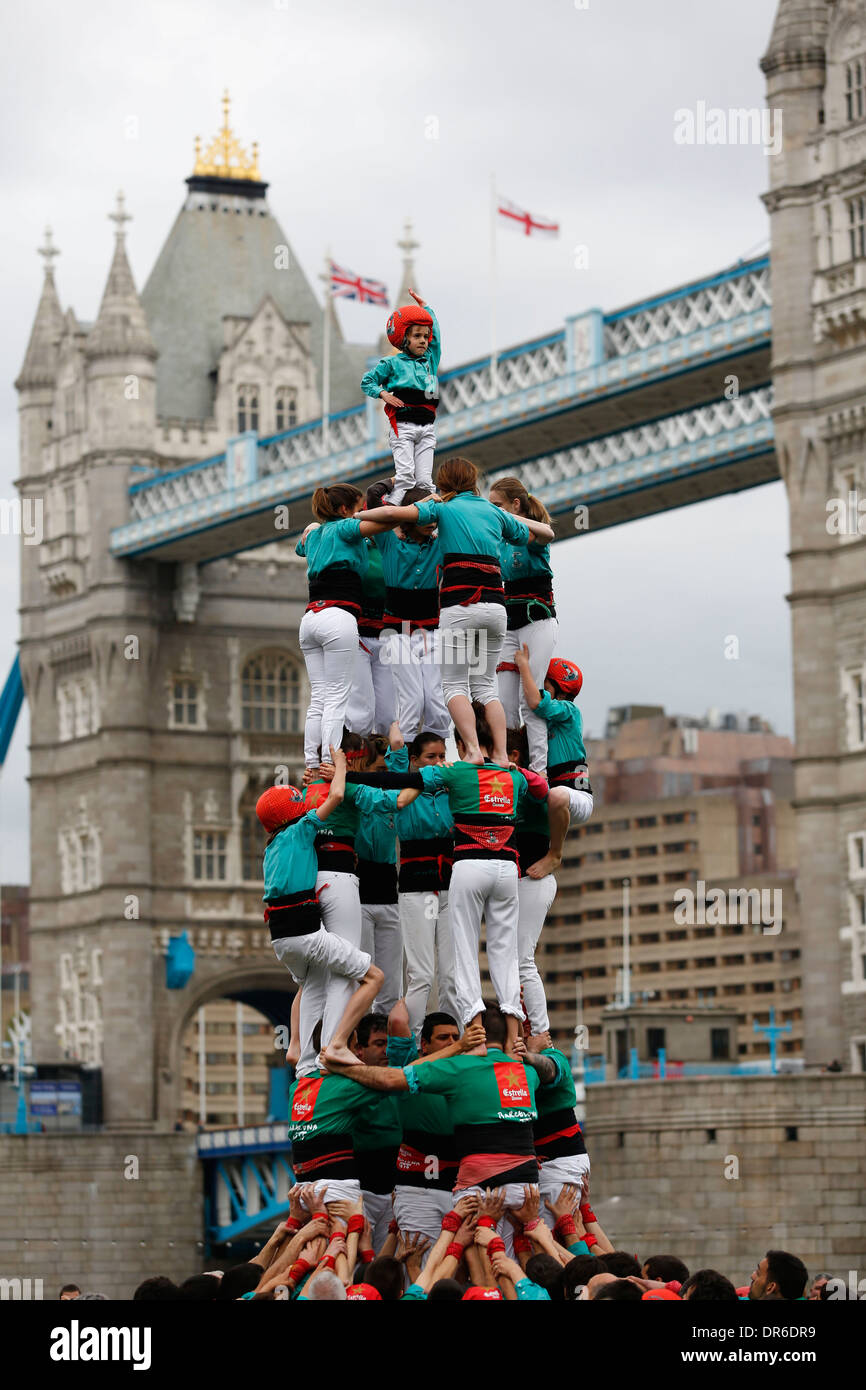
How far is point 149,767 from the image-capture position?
265 ft

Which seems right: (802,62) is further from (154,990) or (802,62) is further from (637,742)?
(637,742)

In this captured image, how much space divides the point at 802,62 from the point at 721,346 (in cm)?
633

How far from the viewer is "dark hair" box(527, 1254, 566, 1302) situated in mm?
18953

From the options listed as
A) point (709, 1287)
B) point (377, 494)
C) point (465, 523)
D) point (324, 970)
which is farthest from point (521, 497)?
point (709, 1287)

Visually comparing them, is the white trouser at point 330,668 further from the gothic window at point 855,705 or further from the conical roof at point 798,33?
the conical roof at point 798,33

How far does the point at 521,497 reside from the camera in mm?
22453

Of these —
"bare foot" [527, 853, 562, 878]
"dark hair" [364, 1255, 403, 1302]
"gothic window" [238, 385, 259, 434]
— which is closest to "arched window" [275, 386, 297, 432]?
"gothic window" [238, 385, 259, 434]

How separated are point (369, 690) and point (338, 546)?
133cm

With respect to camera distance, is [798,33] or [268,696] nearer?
[798,33]

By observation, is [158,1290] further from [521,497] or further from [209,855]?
[209,855]

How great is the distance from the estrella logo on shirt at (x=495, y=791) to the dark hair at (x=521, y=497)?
2406mm

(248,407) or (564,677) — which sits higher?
(248,407)

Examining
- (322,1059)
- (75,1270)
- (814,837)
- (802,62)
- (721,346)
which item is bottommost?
(75,1270)
